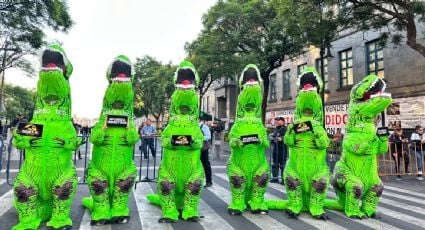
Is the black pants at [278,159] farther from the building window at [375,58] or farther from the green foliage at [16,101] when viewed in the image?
the green foliage at [16,101]

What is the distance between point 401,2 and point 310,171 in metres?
8.97

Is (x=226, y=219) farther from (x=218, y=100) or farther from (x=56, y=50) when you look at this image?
(x=218, y=100)

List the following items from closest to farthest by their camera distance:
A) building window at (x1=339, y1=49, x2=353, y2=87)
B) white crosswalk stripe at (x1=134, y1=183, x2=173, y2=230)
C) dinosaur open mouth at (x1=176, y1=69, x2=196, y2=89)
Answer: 1. white crosswalk stripe at (x1=134, y1=183, x2=173, y2=230)
2. dinosaur open mouth at (x1=176, y1=69, x2=196, y2=89)
3. building window at (x1=339, y1=49, x2=353, y2=87)

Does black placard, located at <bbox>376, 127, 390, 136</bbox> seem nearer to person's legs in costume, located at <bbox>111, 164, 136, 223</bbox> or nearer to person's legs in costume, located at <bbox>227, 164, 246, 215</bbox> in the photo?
person's legs in costume, located at <bbox>227, 164, 246, 215</bbox>

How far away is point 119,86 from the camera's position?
174 inches

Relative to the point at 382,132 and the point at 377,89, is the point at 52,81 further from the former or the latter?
the point at 382,132

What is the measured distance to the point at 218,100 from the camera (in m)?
41.3

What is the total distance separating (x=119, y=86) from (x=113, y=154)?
37.5 inches

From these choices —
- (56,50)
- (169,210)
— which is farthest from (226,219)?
(56,50)

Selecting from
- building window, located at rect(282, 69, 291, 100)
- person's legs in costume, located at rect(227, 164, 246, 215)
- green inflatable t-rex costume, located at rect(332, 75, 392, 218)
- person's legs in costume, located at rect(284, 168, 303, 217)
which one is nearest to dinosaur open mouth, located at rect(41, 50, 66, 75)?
person's legs in costume, located at rect(227, 164, 246, 215)

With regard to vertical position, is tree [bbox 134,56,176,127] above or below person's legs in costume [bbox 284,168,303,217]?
above

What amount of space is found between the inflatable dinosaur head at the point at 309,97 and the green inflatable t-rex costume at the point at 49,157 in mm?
3442

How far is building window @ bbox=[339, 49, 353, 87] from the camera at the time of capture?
19.8 m

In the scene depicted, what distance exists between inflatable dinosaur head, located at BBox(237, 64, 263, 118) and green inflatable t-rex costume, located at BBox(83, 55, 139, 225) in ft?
5.87
